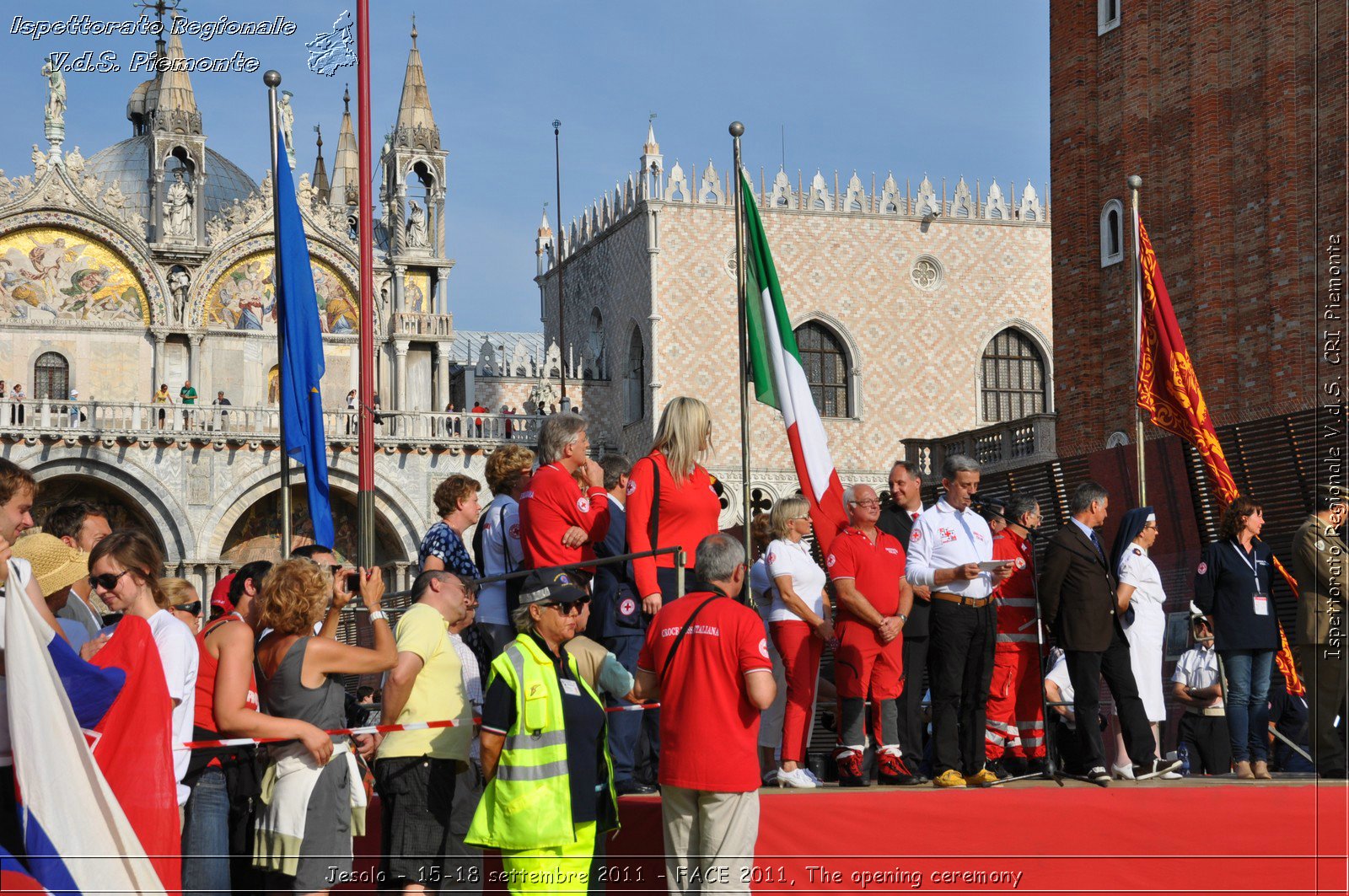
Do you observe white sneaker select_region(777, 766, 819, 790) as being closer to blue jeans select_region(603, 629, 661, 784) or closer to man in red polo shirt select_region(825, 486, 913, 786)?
man in red polo shirt select_region(825, 486, 913, 786)

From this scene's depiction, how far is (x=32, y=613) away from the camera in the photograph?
199 inches

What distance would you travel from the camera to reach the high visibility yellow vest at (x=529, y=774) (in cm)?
575

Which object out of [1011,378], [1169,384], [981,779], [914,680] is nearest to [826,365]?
[1011,378]

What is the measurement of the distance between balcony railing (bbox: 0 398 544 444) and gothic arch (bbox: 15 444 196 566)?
0.39m

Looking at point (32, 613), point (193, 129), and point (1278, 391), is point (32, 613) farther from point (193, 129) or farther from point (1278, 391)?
point (193, 129)

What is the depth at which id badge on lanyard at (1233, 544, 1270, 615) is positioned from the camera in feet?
26.9

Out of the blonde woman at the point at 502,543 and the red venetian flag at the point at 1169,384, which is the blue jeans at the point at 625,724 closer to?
the blonde woman at the point at 502,543

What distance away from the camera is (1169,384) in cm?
1217

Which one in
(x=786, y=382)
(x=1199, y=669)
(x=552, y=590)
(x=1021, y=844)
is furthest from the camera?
(x=1199, y=669)

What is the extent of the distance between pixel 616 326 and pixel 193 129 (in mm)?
9649

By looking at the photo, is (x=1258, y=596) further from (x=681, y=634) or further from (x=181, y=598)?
(x=181, y=598)

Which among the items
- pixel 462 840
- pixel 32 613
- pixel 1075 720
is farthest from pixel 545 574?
pixel 1075 720

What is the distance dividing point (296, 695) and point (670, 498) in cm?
209

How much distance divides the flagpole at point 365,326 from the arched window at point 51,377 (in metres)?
20.8
